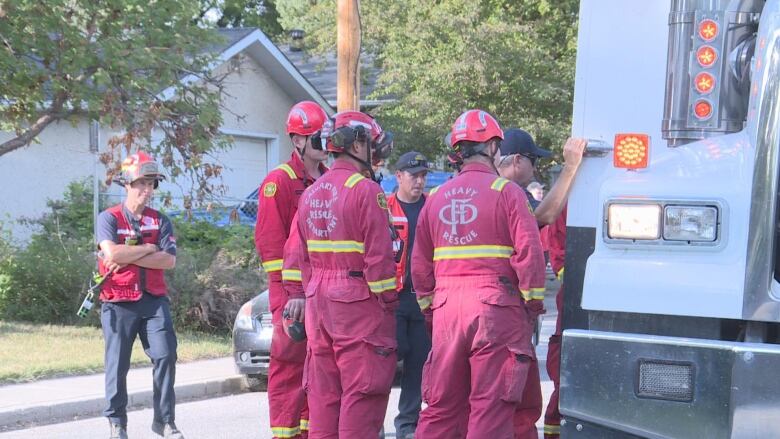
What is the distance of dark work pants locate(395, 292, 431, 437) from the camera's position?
7.92 m

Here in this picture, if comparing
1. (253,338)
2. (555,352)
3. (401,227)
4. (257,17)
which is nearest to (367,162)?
(555,352)

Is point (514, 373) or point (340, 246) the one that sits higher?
point (340, 246)

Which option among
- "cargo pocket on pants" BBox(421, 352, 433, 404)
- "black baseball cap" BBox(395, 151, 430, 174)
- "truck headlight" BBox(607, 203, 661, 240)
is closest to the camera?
"truck headlight" BBox(607, 203, 661, 240)

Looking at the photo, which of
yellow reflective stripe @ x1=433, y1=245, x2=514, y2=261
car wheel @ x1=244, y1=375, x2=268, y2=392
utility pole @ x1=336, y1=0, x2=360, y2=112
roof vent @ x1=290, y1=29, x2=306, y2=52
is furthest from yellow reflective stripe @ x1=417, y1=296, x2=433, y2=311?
roof vent @ x1=290, y1=29, x2=306, y2=52

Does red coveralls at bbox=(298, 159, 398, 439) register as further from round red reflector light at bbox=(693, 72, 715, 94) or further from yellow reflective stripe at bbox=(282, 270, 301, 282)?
round red reflector light at bbox=(693, 72, 715, 94)

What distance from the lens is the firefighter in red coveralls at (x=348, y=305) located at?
5781 millimetres

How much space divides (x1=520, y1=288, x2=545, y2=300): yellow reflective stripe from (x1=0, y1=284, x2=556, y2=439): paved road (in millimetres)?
3237

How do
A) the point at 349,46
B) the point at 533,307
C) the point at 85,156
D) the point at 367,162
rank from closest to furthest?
the point at 533,307, the point at 367,162, the point at 349,46, the point at 85,156

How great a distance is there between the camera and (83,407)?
964cm

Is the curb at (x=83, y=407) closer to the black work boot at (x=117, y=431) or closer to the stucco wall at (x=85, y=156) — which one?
the black work boot at (x=117, y=431)

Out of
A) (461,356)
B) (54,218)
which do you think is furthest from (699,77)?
(54,218)

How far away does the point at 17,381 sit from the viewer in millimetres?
10547

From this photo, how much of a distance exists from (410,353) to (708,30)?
4.27 metres

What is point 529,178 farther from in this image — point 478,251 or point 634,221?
point 634,221
